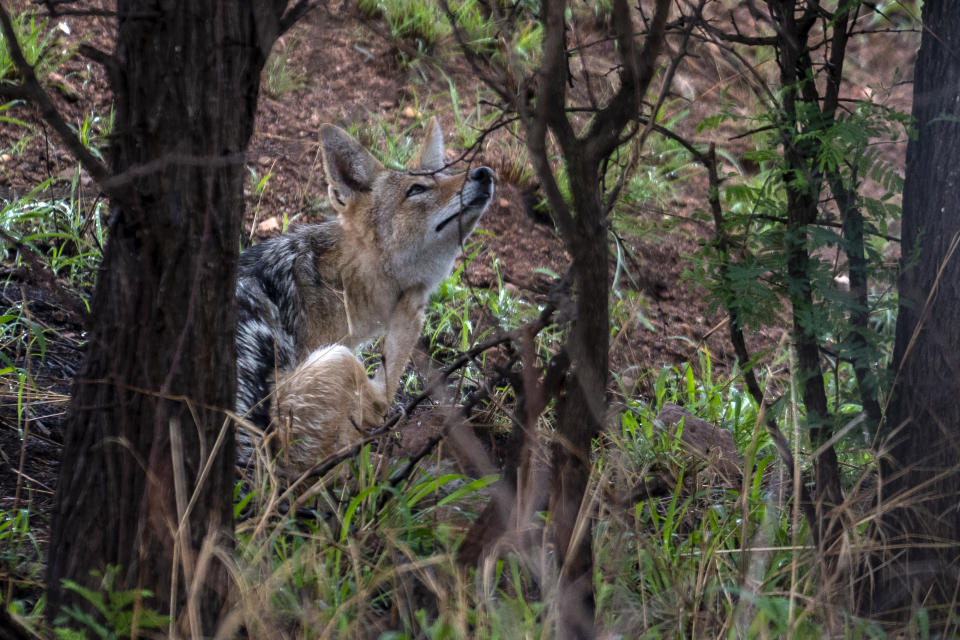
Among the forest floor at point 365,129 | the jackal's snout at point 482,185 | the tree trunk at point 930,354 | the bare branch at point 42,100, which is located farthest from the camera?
the forest floor at point 365,129

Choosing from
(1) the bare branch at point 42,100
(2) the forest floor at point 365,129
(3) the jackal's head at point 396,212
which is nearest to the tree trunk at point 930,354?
(2) the forest floor at point 365,129

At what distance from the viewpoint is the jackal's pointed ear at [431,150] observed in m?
5.65

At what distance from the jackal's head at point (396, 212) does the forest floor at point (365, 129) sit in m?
0.36

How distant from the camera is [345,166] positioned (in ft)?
17.9

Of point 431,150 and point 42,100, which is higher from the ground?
point 431,150

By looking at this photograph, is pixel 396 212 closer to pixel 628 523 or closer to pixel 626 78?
pixel 628 523

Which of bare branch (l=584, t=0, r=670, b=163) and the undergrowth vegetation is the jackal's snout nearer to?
the undergrowth vegetation

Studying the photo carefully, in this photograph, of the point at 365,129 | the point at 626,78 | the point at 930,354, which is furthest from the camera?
the point at 365,129

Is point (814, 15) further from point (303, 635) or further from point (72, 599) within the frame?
point (72, 599)

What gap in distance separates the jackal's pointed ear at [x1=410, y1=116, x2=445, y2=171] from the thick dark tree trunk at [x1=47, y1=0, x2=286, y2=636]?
3.33 m

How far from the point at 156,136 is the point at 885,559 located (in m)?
2.54

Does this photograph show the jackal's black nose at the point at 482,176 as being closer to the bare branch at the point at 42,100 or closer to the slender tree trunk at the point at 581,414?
the slender tree trunk at the point at 581,414

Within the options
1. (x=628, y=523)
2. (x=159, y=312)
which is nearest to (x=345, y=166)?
(x=628, y=523)

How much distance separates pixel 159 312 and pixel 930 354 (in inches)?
90.3
